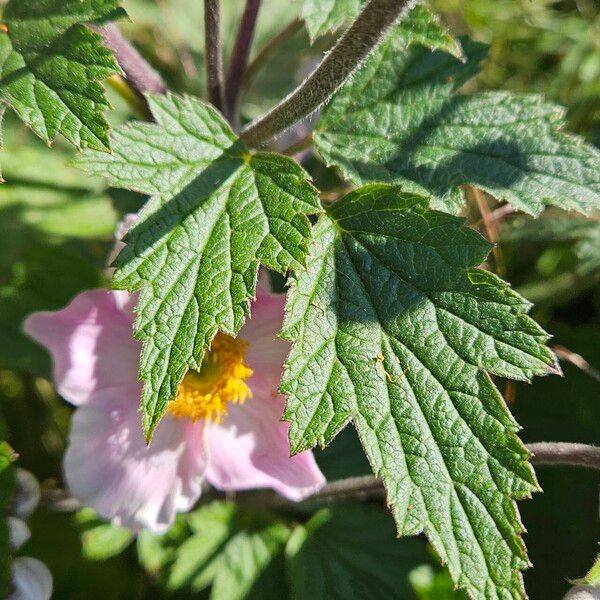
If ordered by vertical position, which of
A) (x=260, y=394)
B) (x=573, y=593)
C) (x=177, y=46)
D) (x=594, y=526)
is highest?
(x=177, y=46)

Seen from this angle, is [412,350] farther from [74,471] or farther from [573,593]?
[74,471]

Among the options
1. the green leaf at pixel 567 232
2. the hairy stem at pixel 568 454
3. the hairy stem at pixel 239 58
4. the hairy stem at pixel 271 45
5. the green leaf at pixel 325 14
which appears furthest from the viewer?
the green leaf at pixel 567 232

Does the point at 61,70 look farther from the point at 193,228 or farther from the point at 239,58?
the point at 239,58

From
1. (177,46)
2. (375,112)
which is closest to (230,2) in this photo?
(177,46)

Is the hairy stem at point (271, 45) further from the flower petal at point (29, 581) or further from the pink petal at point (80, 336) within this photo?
the flower petal at point (29, 581)

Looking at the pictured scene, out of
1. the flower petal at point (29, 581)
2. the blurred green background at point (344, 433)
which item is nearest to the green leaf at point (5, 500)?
the flower petal at point (29, 581)

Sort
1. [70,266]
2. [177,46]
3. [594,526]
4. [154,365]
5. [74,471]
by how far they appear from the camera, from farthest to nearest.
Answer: [177,46]
[70,266]
[594,526]
[74,471]
[154,365]

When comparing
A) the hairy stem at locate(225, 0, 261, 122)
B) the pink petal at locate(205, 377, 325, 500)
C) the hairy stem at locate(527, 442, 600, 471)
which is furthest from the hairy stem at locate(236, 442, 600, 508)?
the hairy stem at locate(225, 0, 261, 122)
